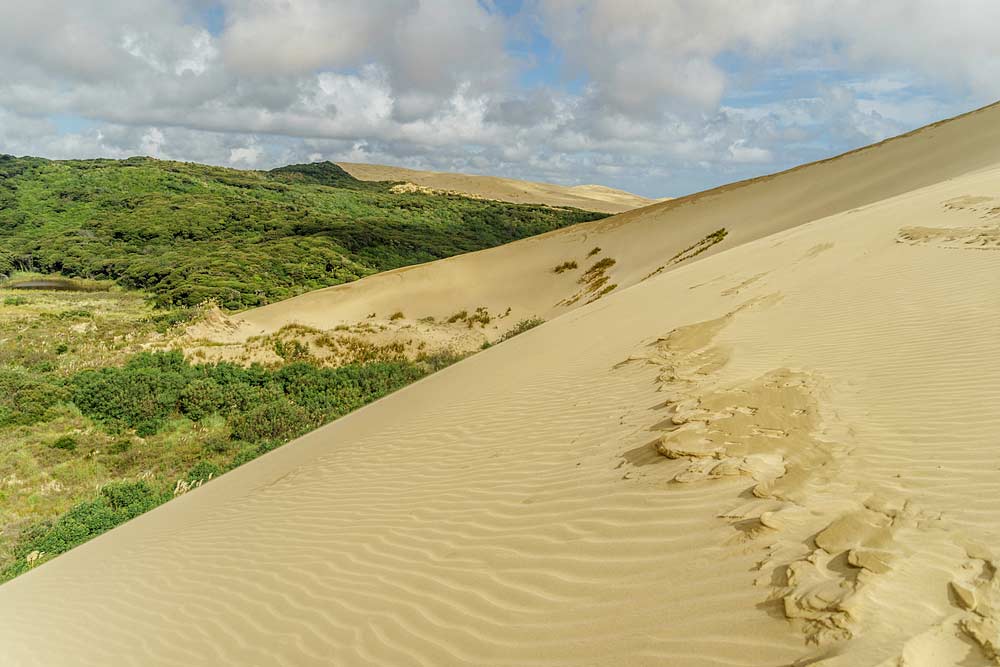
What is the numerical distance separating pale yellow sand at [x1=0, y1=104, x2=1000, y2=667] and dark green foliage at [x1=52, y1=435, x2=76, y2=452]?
198 inches

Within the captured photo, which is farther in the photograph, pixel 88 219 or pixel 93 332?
pixel 88 219

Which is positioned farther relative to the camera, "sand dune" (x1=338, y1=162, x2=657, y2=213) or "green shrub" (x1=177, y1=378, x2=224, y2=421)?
"sand dune" (x1=338, y1=162, x2=657, y2=213)

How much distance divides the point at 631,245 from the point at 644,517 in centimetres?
2678

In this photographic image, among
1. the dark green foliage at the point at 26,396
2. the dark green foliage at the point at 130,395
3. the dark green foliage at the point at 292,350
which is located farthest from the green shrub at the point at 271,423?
the dark green foliage at the point at 292,350

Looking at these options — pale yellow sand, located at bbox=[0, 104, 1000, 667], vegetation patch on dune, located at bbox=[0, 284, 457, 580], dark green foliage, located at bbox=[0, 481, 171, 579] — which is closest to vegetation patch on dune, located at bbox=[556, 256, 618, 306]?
vegetation patch on dune, located at bbox=[0, 284, 457, 580]

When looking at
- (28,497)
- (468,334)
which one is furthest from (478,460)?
(468,334)

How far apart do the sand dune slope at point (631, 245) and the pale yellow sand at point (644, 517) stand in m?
13.8

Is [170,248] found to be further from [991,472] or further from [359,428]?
[991,472]

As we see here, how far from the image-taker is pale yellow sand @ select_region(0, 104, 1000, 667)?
2.59 metres

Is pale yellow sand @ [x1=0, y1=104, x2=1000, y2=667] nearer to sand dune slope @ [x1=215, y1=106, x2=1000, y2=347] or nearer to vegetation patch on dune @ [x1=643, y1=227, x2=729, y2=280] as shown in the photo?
vegetation patch on dune @ [x1=643, y1=227, x2=729, y2=280]

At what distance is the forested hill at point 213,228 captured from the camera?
4122 centimetres

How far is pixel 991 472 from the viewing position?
10.7 feet

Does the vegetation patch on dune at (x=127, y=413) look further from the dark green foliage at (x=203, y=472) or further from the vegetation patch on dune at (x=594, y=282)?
the vegetation patch on dune at (x=594, y=282)

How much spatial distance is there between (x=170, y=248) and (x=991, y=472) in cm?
5522
